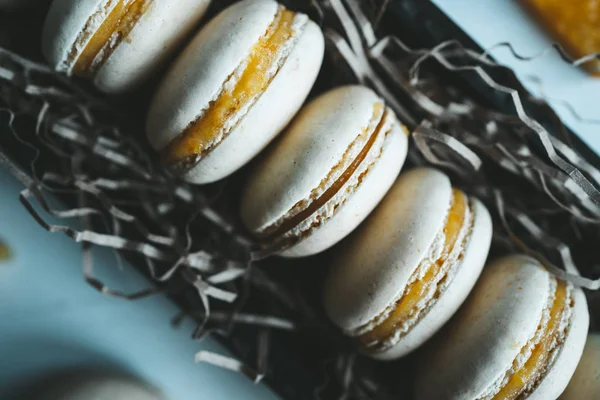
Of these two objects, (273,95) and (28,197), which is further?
(28,197)

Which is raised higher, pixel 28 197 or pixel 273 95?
pixel 273 95

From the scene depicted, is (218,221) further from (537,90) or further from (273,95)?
(537,90)

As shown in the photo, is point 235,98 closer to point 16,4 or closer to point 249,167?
point 249,167

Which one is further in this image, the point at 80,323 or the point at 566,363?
the point at 80,323

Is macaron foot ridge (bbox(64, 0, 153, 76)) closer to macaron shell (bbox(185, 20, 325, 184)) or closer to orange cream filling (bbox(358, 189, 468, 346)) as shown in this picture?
macaron shell (bbox(185, 20, 325, 184))

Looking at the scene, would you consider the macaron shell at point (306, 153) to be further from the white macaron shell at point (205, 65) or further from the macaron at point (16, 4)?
the macaron at point (16, 4)

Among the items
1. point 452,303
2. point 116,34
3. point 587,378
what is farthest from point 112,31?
point 587,378

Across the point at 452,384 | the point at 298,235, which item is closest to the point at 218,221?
the point at 298,235
